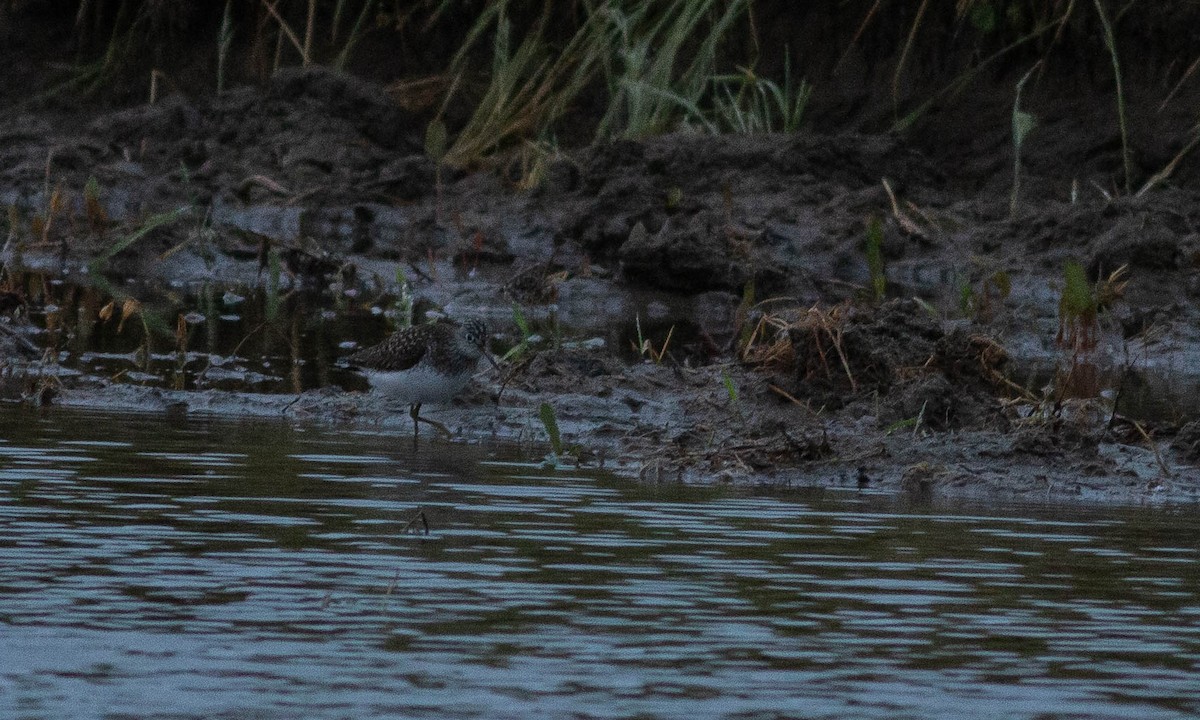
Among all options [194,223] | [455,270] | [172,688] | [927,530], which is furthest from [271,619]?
[194,223]

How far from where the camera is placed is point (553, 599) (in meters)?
5.94

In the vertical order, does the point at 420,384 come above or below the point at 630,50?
below

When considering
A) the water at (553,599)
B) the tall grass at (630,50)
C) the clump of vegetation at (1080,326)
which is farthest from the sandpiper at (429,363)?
the tall grass at (630,50)

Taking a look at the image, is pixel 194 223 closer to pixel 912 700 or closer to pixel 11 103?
pixel 11 103

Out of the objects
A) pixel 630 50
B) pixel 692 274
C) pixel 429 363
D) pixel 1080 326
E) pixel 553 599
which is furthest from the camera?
pixel 630 50

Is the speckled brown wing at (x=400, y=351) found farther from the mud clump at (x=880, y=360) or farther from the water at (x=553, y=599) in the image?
the mud clump at (x=880, y=360)

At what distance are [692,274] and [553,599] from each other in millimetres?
9884

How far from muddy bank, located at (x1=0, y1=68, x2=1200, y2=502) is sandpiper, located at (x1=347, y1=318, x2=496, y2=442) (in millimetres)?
209

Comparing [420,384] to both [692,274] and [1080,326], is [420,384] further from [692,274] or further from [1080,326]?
[692,274]

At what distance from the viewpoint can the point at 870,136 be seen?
18469 millimetres

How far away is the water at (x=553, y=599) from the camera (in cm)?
490

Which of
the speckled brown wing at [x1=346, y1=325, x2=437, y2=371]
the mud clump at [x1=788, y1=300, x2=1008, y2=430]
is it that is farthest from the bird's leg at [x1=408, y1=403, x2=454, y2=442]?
the mud clump at [x1=788, y1=300, x2=1008, y2=430]

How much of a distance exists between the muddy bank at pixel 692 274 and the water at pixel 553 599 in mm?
994

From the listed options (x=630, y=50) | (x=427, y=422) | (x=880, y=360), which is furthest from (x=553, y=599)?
(x=630, y=50)
